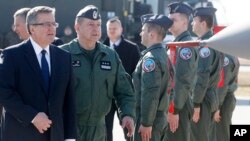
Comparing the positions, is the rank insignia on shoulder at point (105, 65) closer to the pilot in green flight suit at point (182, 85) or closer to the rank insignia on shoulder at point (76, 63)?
the rank insignia on shoulder at point (76, 63)

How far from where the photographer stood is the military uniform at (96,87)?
14.8 feet

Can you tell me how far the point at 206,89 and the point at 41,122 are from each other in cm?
274

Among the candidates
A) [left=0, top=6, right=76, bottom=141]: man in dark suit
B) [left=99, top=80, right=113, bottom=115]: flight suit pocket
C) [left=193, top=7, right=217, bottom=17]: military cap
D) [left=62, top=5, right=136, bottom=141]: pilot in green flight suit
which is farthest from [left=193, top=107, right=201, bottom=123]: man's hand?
[left=0, top=6, right=76, bottom=141]: man in dark suit

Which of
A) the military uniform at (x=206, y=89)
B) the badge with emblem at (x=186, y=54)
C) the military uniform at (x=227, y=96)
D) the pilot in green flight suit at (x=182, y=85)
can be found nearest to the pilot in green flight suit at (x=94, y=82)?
the pilot in green flight suit at (x=182, y=85)

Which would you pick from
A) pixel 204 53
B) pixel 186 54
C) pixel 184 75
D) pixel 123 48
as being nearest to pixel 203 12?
pixel 204 53

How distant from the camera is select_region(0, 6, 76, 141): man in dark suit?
389 cm

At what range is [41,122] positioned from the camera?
153 inches

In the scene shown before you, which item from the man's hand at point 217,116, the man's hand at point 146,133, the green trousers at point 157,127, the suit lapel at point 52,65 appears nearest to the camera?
the suit lapel at point 52,65

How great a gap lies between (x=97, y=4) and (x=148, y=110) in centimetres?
1203

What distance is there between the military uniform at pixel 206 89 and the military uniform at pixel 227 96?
0.45 meters

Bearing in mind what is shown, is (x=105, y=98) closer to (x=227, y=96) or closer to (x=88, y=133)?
(x=88, y=133)

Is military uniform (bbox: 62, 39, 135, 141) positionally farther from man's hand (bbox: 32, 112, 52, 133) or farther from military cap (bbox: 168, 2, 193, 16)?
military cap (bbox: 168, 2, 193, 16)

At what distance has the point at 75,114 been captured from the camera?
13.7ft

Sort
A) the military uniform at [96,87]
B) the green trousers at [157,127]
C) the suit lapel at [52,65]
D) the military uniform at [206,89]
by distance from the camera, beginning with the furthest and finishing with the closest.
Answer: the military uniform at [206,89] < the green trousers at [157,127] < the military uniform at [96,87] < the suit lapel at [52,65]
